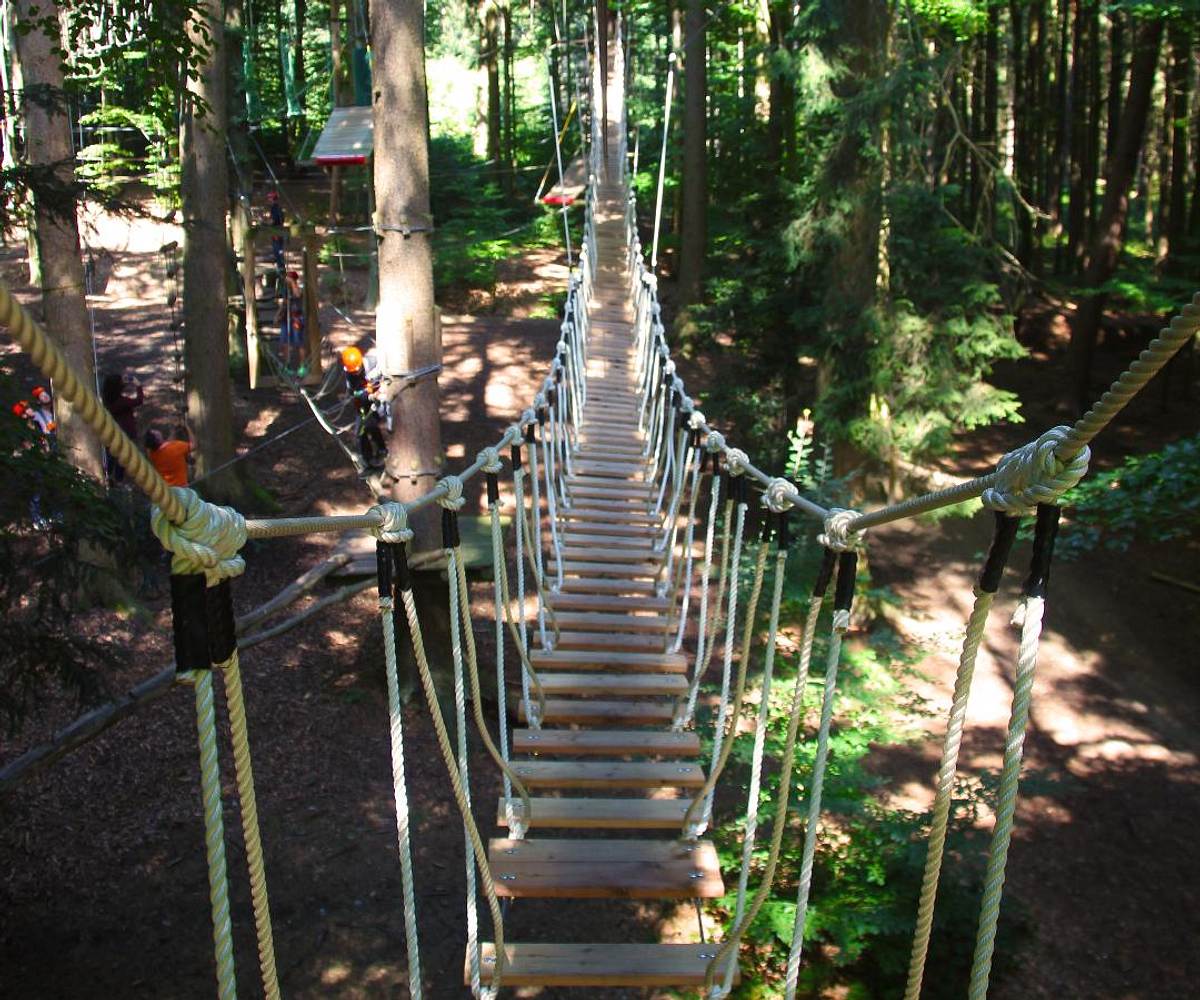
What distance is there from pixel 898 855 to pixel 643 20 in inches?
856

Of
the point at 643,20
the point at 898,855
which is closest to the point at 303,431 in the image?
the point at 898,855

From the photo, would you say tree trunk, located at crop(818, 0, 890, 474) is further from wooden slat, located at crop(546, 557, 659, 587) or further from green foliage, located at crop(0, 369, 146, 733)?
green foliage, located at crop(0, 369, 146, 733)

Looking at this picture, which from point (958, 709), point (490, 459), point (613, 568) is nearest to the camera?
point (958, 709)

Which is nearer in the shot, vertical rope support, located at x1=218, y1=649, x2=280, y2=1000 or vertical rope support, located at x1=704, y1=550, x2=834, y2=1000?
vertical rope support, located at x1=218, y1=649, x2=280, y2=1000

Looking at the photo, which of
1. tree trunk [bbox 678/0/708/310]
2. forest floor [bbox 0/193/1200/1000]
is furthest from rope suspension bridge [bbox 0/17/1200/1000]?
tree trunk [bbox 678/0/708/310]

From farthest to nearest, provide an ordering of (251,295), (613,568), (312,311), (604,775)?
(312,311) → (251,295) → (613,568) → (604,775)

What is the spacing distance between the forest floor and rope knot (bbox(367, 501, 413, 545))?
80.1 inches

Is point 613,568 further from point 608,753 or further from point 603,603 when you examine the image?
point 608,753

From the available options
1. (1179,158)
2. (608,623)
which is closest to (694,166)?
(1179,158)

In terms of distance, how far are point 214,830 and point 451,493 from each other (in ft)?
3.52

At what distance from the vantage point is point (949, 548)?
340 inches

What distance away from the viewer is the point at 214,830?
94 centimetres

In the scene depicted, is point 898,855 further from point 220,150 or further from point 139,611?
point 220,150

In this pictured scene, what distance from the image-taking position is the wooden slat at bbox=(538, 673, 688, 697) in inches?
112
